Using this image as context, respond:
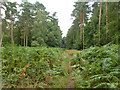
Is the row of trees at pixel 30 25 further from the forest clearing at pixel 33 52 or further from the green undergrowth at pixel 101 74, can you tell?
the green undergrowth at pixel 101 74

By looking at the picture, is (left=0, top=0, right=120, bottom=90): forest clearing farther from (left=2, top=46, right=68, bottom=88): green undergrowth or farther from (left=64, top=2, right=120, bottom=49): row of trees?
(left=64, top=2, right=120, bottom=49): row of trees

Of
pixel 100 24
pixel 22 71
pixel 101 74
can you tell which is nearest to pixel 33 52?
pixel 22 71

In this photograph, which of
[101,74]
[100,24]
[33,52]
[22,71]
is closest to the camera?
[101,74]

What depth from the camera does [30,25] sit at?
7.20 feet

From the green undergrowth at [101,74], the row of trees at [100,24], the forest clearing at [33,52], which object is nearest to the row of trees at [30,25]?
the forest clearing at [33,52]

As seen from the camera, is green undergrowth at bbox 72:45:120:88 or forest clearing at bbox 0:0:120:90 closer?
green undergrowth at bbox 72:45:120:88

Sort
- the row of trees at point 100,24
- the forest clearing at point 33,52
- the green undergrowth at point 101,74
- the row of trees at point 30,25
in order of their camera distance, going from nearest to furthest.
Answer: the green undergrowth at point 101,74 < the forest clearing at point 33,52 < the row of trees at point 30,25 < the row of trees at point 100,24

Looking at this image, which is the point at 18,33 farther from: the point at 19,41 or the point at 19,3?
the point at 19,3

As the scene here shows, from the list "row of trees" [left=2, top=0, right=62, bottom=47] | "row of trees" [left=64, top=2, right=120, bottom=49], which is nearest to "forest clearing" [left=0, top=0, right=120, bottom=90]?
"row of trees" [left=2, top=0, right=62, bottom=47]

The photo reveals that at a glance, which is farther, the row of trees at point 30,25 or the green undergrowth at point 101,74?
the row of trees at point 30,25

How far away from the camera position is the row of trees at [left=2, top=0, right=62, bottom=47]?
1.66 m

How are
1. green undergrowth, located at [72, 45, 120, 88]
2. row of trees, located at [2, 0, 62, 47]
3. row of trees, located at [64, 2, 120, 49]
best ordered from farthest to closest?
row of trees, located at [64, 2, 120, 49]
row of trees, located at [2, 0, 62, 47]
green undergrowth, located at [72, 45, 120, 88]

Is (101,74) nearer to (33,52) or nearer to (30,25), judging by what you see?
(33,52)

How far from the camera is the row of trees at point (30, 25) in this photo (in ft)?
5.44
